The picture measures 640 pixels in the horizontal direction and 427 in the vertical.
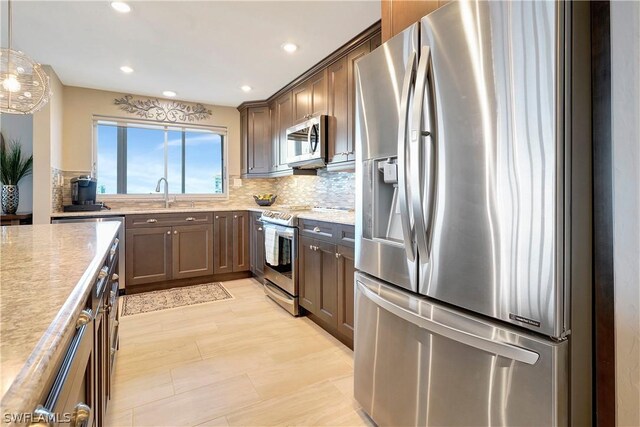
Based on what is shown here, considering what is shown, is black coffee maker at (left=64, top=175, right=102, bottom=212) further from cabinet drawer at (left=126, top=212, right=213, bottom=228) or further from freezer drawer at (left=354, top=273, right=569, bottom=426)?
freezer drawer at (left=354, top=273, right=569, bottom=426)

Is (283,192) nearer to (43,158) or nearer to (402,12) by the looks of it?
(43,158)

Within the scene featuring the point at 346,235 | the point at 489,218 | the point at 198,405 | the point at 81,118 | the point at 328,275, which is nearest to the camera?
the point at 489,218

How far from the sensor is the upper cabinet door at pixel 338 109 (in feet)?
9.43

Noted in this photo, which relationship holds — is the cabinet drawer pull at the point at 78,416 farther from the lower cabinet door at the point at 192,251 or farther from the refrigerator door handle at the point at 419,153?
the lower cabinet door at the point at 192,251

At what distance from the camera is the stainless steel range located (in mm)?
3014

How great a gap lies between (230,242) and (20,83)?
2689mm

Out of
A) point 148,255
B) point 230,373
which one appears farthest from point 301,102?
point 230,373

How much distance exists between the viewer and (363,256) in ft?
5.31

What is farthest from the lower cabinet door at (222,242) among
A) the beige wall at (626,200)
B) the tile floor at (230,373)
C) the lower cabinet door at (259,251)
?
the beige wall at (626,200)

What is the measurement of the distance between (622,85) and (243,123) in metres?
4.42

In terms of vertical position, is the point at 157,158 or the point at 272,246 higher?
the point at 157,158

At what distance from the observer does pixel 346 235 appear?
2322mm

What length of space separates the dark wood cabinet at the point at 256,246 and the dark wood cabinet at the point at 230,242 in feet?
0.40

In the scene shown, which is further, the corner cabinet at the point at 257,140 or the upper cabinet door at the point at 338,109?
the corner cabinet at the point at 257,140
